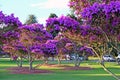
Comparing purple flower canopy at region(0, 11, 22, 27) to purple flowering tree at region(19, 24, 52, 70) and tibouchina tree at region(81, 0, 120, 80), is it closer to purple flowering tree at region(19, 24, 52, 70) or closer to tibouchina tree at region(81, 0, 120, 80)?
tibouchina tree at region(81, 0, 120, 80)

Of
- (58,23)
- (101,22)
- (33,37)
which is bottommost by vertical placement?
(101,22)

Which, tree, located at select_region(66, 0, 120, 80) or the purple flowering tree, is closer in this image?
tree, located at select_region(66, 0, 120, 80)

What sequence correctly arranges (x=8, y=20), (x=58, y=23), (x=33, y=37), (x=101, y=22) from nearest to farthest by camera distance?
(x=101, y=22) < (x=58, y=23) < (x=8, y=20) < (x=33, y=37)

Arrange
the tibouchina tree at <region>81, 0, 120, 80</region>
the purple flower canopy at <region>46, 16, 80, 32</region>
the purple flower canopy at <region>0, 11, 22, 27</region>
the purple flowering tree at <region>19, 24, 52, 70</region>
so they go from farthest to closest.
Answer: the purple flowering tree at <region>19, 24, 52, 70</region> → the purple flower canopy at <region>0, 11, 22, 27</region> → the purple flower canopy at <region>46, 16, 80, 32</region> → the tibouchina tree at <region>81, 0, 120, 80</region>

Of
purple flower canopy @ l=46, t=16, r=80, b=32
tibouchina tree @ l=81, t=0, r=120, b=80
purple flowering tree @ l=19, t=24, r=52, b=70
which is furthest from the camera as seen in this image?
purple flowering tree @ l=19, t=24, r=52, b=70

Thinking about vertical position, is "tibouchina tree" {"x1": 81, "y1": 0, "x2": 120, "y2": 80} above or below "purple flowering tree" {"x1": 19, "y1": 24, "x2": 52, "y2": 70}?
below

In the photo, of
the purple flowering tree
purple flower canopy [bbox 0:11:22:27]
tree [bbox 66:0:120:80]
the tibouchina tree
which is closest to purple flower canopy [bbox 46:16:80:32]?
tree [bbox 66:0:120:80]

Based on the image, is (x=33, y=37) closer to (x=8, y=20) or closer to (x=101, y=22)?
(x=8, y=20)

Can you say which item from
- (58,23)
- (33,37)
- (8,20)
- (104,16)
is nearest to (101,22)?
(104,16)

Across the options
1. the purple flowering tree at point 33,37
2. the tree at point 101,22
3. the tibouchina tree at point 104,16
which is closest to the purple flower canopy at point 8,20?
the tree at point 101,22

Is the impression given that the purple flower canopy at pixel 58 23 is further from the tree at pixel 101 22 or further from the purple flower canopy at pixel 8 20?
the purple flower canopy at pixel 8 20

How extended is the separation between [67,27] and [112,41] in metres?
1.84

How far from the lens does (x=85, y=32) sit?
43.4 feet

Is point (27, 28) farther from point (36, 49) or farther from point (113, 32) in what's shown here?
point (113, 32)
